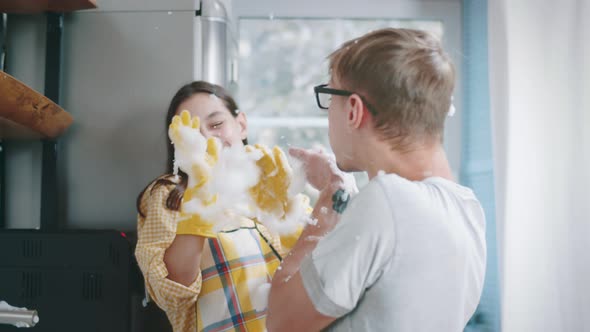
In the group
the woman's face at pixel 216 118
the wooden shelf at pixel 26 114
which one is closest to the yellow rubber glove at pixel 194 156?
the woman's face at pixel 216 118

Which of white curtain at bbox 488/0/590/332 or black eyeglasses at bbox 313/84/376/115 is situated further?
white curtain at bbox 488/0/590/332

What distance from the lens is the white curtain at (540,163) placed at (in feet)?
4.01

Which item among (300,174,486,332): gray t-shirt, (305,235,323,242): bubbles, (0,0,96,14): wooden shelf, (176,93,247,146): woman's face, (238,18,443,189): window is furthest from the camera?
(238,18,443,189): window

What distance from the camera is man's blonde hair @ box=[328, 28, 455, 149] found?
0.59 metres

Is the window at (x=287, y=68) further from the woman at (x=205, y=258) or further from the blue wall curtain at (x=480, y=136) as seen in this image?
the woman at (x=205, y=258)

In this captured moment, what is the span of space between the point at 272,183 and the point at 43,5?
745 millimetres

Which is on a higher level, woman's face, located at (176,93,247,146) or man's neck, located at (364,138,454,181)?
woman's face, located at (176,93,247,146)

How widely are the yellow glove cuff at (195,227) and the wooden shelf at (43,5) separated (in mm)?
658

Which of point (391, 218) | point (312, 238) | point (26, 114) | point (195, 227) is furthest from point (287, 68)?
point (391, 218)

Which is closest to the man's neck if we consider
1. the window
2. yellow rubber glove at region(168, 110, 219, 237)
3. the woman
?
yellow rubber glove at region(168, 110, 219, 237)

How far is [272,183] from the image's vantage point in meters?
0.87

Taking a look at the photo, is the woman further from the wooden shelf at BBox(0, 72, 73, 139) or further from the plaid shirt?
the wooden shelf at BBox(0, 72, 73, 139)

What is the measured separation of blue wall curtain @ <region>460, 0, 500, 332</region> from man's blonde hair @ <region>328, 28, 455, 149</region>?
41.0 inches

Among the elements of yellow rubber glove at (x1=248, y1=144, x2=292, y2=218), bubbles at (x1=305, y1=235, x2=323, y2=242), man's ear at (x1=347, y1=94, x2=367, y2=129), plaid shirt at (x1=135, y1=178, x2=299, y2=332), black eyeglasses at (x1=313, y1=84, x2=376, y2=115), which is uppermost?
black eyeglasses at (x1=313, y1=84, x2=376, y2=115)
